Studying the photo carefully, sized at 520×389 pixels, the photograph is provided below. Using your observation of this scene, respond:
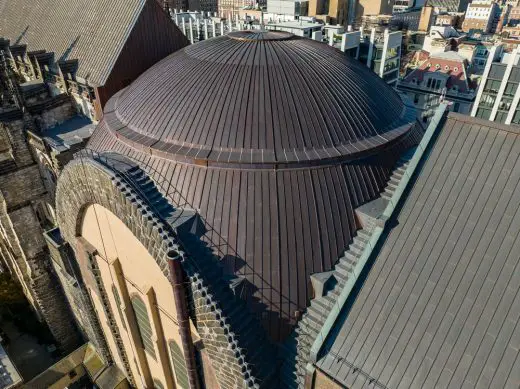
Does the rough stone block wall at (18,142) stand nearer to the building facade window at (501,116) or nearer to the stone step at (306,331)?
the stone step at (306,331)

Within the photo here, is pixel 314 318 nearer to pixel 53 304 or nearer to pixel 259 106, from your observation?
pixel 259 106

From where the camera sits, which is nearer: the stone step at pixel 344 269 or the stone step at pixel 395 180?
the stone step at pixel 344 269

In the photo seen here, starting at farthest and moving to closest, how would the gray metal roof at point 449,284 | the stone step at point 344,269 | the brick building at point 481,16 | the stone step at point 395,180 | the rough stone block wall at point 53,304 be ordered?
the brick building at point 481,16, the rough stone block wall at point 53,304, the stone step at point 395,180, the stone step at point 344,269, the gray metal roof at point 449,284

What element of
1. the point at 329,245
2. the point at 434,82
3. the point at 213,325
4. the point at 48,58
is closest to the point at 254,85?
the point at 329,245

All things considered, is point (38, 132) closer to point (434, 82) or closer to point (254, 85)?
point (254, 85)

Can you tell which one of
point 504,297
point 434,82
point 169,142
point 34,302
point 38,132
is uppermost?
point 169,142

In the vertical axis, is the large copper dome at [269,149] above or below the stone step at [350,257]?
above

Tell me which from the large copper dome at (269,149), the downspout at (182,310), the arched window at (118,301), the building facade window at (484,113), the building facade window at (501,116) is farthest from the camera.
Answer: the building facade window at (484,113)

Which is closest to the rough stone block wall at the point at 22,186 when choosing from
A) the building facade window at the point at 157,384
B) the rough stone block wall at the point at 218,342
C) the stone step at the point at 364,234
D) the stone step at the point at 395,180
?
the building facade window at the point at 157,384

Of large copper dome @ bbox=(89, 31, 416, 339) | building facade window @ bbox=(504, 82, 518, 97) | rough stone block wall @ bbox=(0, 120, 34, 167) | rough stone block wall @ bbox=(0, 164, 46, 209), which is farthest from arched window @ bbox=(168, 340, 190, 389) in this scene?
building facade window @ bbox=(504, 82, 518, 97)
